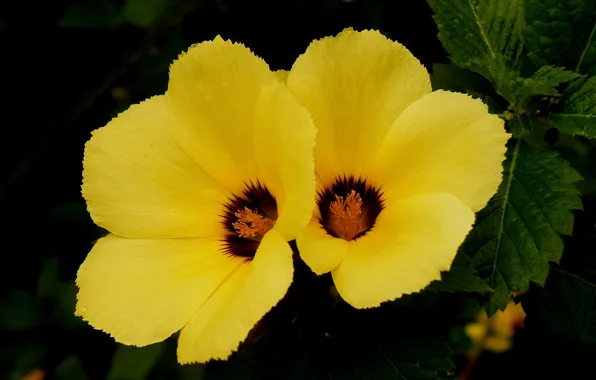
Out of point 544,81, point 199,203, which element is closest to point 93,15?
point 199,203

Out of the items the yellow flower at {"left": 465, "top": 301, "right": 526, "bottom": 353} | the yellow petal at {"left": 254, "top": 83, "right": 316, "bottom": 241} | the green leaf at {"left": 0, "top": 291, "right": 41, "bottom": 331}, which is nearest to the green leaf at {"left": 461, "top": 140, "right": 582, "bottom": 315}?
the yellow petal at {"left": 254, "top": 83, "right": 316, "bottom": 241}

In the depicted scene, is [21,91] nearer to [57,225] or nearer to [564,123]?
[57,225]

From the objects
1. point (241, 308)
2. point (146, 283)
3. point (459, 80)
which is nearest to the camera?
point (241, 308)

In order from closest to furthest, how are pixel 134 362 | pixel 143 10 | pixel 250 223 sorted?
pixel 250 223
pixel 134 362
pixel 143 10

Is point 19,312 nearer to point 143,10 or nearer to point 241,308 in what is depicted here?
point 143,10

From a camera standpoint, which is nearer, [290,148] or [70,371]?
[290,148]

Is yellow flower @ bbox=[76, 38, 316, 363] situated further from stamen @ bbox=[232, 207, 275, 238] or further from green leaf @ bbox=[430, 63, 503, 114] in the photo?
green leaf @ bbox=[430, 63, 503, 114]
